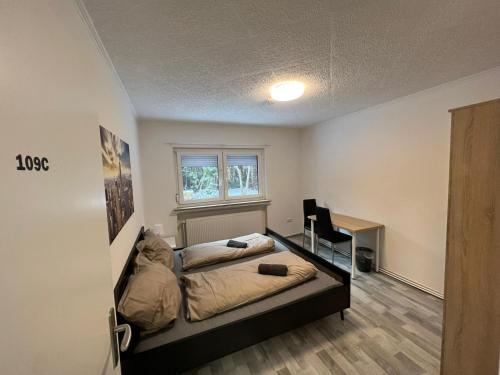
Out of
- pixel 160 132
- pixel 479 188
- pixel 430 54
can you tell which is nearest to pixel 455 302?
pixel 479 188

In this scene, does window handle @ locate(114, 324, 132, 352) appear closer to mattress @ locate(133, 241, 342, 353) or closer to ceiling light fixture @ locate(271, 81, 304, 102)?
mattress @ locate(133, 241, 342, 353)

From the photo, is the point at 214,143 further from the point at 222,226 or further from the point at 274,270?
the point at 274,270

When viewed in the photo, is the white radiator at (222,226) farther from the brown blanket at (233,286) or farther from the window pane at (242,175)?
the brown blanket at (233,286)

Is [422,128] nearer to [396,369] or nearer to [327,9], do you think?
[327,9]

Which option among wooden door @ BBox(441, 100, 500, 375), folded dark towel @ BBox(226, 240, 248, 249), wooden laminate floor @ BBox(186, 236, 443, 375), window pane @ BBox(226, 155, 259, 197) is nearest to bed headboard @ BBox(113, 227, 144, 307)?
wooden laminate floor @ BBox(186, 236, 443, 375)

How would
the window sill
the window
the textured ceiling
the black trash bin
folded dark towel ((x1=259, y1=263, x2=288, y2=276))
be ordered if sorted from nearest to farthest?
the textured ceiling → folded dark towel ((x1=259, y1=263, x2=288, y2=276)) → the black trash bin → the window sill → the window

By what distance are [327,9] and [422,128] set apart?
6.59ft

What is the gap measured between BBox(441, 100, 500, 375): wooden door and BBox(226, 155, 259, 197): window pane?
10.4 ft

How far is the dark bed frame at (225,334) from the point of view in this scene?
1.26 m

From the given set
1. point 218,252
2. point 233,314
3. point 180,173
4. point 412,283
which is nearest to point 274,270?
point 233,314

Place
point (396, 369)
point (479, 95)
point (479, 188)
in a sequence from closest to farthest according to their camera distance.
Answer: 1. point (479, 188)
2. point (396, 369)
3. point (479, 95)

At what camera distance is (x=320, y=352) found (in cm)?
167

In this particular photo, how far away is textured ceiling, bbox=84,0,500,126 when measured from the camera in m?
1.09

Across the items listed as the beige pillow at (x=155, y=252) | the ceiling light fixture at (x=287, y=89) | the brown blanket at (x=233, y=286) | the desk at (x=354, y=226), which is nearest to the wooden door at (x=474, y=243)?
the brown blanket at (x=233, y=286)
